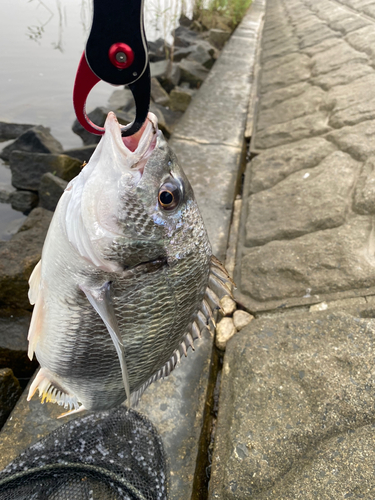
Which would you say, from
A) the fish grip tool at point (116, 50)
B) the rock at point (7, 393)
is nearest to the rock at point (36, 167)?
the rock at point (7, 393)

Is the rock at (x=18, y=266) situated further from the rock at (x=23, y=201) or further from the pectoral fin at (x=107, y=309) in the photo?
the rock at (x=23, y=201)

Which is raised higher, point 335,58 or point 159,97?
point 335,58

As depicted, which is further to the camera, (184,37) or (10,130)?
(184,37)

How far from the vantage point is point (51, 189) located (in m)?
3.66

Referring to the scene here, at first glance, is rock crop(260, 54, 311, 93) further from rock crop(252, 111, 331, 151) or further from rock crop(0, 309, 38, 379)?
rock crop(0, 309, 38, 379)

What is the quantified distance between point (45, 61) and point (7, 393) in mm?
8428

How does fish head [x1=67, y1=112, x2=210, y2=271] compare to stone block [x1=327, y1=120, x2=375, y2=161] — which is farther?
stone block [x1=327, y1=120, x2=375, y2=161]

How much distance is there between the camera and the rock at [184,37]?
34.7ft

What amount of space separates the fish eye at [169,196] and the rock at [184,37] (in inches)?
430

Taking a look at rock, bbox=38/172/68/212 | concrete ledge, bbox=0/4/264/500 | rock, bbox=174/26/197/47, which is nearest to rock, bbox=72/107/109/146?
concrete ledge, bbox=0/4/264/500

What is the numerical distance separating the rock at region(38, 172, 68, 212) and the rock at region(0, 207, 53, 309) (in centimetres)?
94

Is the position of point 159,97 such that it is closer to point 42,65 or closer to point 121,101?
point 121,101

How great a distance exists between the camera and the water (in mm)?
6238

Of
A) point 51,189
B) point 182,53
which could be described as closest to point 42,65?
point 182,53
